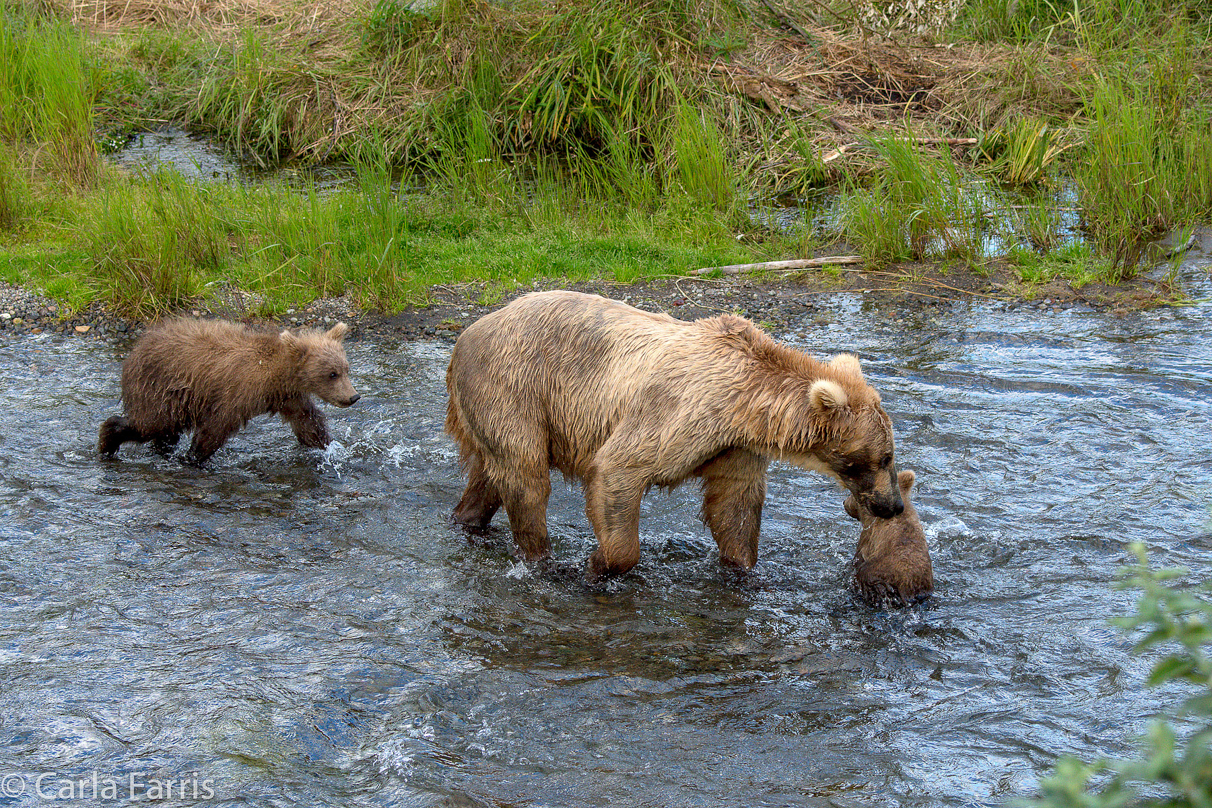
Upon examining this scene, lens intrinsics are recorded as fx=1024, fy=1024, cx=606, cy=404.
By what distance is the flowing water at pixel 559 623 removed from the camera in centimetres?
375

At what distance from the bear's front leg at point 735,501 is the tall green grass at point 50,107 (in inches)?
324

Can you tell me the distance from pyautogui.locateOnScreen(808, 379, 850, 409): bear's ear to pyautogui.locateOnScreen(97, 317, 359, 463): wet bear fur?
133 inches

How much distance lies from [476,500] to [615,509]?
47.7 inches

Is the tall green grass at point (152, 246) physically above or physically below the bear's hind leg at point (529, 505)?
above

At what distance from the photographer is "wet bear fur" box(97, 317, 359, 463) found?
6406 mm

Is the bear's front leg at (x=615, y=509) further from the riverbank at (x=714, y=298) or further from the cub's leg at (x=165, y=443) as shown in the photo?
the riverbank at (x=714, y=298)

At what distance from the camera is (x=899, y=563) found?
4812mm

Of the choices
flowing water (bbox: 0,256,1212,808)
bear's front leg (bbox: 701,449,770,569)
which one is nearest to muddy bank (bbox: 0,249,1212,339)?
flowing water (bbox: 0,256,1212,808)

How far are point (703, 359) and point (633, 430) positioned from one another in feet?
1.51

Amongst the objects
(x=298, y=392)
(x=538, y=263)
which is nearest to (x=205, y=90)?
(x=538, y=263)

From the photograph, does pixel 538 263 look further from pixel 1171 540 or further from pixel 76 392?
pixel 1171 540

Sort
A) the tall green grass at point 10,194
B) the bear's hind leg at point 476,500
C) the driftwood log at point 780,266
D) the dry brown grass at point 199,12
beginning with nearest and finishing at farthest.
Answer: the bear's hind leg at point 476,500 < the driftwood log at point 780,266 < the tall green grass at point 10,194 < the dry brown grass at point 199,12

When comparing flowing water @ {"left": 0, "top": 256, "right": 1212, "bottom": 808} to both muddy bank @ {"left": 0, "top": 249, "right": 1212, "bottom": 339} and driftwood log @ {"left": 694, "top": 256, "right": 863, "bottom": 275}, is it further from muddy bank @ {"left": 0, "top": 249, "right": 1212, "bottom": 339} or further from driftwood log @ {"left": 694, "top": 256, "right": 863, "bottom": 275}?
driftwood log @ {"left": 694, "top": 256, "right": 863, "bottom": 275}

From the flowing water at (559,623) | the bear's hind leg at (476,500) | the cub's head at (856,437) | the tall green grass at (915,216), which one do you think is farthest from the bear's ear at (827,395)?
the tall green grass at (915,216)
